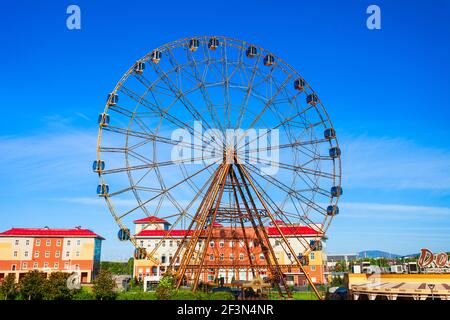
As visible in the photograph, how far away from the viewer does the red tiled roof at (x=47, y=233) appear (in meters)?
73.7

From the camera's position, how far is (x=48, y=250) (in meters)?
74.4

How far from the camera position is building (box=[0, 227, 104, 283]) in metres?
72.1

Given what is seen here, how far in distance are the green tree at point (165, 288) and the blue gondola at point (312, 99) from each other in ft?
65.2

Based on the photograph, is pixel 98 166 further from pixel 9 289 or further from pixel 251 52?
pixel 9 289

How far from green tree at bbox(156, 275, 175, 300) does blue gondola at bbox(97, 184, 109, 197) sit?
8375mm

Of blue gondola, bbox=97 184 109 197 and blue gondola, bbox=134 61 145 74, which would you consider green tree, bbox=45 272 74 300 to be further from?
blue gondola, bbox=134 61 145 74

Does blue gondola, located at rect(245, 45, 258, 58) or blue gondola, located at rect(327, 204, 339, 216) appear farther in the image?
blue gondola, located at rect(245, 45, 258, 58)

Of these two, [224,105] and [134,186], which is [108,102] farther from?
[224,105]

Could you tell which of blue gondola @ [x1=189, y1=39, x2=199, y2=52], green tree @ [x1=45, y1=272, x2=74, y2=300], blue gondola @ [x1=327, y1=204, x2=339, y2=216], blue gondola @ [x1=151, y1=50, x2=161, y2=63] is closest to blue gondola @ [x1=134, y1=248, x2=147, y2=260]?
green tree @ [x1=45, y1=272, x2=74, y2=300]

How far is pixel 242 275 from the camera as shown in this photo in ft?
225

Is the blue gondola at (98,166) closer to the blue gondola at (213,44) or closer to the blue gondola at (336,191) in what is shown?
the blue gondola at (213,44)

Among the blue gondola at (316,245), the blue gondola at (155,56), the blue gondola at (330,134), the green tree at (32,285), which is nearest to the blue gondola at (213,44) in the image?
the blue gondola at (155,56)
